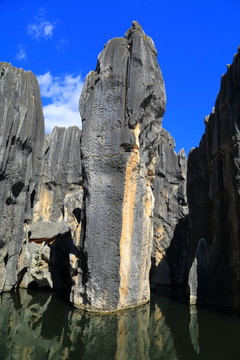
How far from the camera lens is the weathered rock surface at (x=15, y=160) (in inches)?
418

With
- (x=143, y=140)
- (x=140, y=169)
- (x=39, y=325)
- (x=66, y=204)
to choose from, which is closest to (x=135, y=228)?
(x=140, y=169)

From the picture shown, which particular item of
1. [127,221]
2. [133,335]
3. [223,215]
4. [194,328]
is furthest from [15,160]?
[194,328]

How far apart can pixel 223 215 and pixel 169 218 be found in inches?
339

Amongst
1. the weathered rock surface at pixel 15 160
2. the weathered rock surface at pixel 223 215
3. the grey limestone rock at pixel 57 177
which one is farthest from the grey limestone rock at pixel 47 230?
the weathered rock surface at pixel 223 215

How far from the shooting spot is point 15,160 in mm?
11125

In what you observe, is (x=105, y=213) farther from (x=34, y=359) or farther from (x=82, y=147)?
(x=34, y=359)

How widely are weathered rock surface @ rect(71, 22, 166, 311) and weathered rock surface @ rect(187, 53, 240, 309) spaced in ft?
5.85

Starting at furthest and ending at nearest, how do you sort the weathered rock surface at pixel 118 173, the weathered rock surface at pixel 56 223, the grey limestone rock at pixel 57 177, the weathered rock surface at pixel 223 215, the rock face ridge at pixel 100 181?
the grey limestone rock at pixel 57 177
the weathered rock surface at pixel 56 223
the weathered rock surface at pixel 223 215
the rock face ridge at pixel 100 181
the weathered rock surface at pixel 118 173

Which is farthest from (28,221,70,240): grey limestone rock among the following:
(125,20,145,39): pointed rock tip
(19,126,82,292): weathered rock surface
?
(125,20,145,39): pointed rock tip

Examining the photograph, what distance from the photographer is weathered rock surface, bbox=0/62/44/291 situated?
34.9 ft

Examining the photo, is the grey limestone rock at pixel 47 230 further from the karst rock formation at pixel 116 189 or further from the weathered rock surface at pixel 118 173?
the weathered rock surface at pixel 118 173

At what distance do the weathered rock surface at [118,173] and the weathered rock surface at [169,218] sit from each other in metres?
7.72

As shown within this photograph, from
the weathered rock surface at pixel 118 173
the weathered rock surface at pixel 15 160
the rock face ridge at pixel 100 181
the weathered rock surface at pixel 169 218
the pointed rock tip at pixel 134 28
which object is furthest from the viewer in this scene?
Answer: the weathered rock surface at pixel 169 218

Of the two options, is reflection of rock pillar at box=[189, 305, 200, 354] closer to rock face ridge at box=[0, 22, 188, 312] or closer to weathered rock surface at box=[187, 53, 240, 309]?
weathered rock surface at box=[187, 53, 240, 309]
